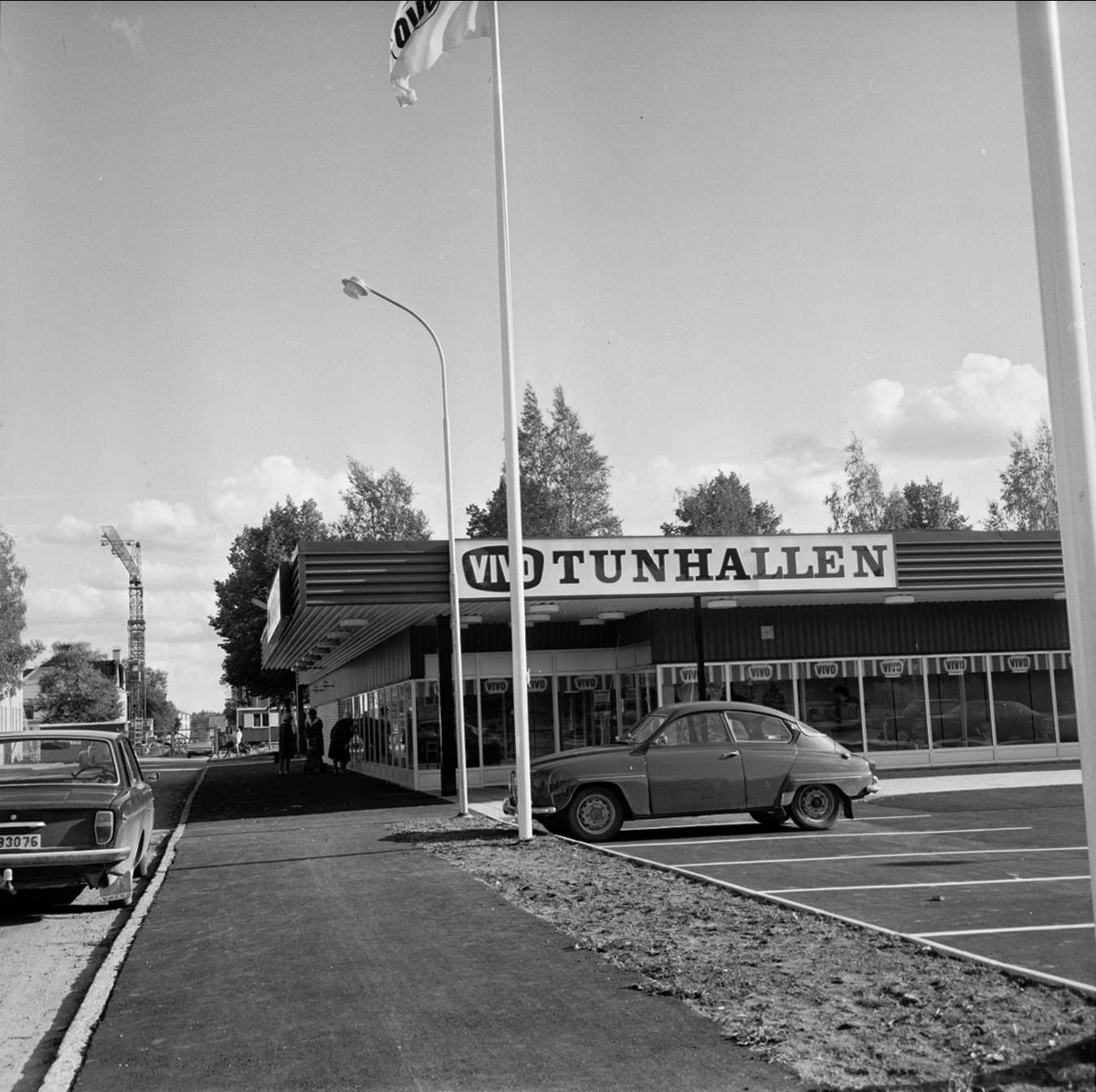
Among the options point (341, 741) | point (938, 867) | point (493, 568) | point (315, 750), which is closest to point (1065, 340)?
point (938, 867)

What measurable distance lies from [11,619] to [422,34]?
56877 mm

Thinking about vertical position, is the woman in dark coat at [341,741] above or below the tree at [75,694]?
below

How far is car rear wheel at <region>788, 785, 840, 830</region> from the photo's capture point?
16.1 meters

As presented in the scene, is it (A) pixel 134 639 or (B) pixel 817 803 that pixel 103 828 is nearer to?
(B) pixel 817 803

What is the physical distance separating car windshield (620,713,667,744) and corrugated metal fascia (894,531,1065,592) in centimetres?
960

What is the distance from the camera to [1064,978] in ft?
22.7

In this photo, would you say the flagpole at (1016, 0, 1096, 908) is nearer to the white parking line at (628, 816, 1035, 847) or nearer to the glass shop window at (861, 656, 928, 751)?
the white parking line at (628, 816, 1035, 847)

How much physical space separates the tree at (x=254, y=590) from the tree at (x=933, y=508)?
35.7 metres

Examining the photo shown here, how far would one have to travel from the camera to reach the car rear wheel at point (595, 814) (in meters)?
15.6

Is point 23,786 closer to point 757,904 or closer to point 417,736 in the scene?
point 757,904

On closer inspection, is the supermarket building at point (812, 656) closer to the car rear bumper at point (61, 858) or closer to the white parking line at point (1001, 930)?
the car rear bumper at point (61, 858)

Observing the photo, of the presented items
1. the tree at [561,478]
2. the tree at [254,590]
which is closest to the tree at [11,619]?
the tree at [254,590]

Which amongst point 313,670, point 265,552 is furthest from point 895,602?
point 265,552

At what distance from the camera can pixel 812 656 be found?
89.7 feet
